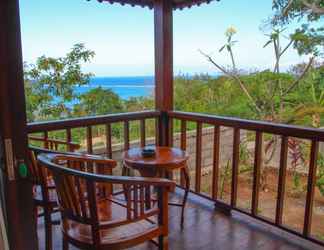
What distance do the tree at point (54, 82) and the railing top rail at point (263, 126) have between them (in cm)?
233

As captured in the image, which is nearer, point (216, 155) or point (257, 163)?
point (257, 163)

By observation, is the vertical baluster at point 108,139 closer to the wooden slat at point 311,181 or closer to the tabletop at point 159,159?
the tabletop at point 159,159

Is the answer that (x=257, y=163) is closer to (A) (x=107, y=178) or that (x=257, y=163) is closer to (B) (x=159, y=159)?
(B) (x=159, y=159)

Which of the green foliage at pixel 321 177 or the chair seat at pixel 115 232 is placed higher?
the chair seat at pixel 115 232

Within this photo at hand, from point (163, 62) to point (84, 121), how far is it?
1115mm

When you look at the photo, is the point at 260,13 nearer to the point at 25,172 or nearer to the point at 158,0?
the point at 158,0

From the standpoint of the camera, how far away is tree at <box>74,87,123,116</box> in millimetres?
5020

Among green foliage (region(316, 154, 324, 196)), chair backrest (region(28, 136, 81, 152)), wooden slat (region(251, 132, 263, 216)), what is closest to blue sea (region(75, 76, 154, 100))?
chair backrest (region(28, 136, 81, 152))

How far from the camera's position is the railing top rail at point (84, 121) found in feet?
8.45

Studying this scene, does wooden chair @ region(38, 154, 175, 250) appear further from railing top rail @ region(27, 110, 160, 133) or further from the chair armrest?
railing top rail @ region(27, 110, 160, 133)

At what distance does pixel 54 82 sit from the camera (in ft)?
15.6

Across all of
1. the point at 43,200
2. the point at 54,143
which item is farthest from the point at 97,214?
the point at 54,143

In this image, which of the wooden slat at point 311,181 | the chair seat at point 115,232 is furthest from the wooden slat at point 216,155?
the chair seat at point 115,232

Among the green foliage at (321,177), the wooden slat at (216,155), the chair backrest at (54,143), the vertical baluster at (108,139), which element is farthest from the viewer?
the green foliage at (321,177)
